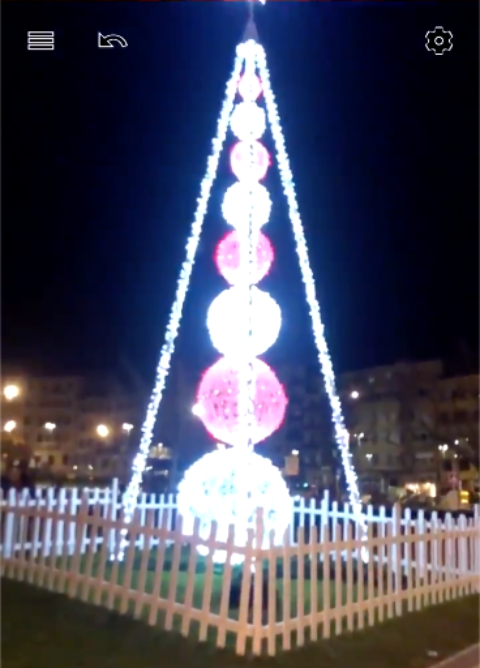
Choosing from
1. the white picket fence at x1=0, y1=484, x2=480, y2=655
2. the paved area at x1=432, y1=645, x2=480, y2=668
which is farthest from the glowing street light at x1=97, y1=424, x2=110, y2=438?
the paved area at x1=432, y1=645, x2=480, y2=668

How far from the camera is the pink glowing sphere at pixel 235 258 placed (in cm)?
980

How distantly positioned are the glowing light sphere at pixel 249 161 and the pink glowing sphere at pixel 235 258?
788 mm

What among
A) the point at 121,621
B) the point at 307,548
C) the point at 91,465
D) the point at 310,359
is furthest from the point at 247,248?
the point at 91,465

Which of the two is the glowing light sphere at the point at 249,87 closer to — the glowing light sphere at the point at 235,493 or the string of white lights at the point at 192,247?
the string of white lights at the point at 192,247

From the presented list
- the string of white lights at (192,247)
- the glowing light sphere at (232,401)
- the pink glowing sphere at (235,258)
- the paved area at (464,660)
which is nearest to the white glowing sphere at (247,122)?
the string of white lights at (192,247)

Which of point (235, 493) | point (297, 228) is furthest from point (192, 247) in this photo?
point (235, 493)

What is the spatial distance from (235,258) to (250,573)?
459 centimetres

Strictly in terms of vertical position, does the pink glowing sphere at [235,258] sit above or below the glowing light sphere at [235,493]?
above

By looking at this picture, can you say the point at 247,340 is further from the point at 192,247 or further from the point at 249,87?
the point at 249,87

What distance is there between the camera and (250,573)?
641 cm

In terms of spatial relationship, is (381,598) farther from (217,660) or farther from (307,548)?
(217,660)

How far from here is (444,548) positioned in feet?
31.5

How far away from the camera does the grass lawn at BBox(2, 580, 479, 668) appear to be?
607cm

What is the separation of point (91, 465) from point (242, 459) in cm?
5358
